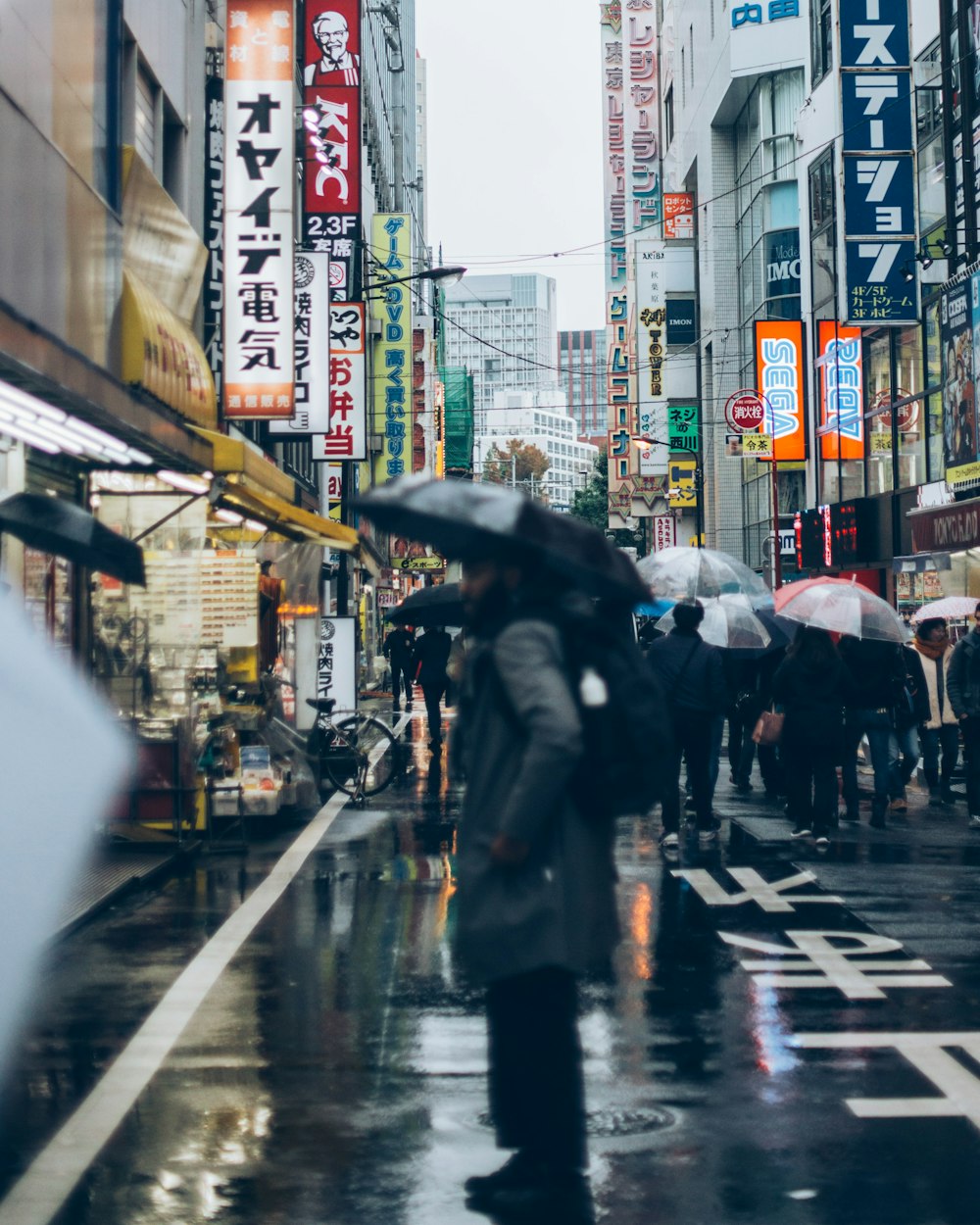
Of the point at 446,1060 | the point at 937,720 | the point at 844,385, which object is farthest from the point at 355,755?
the point at 844,385

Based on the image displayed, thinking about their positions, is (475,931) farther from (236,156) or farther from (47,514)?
(236,156)

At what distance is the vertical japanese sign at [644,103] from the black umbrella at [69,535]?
69.4m

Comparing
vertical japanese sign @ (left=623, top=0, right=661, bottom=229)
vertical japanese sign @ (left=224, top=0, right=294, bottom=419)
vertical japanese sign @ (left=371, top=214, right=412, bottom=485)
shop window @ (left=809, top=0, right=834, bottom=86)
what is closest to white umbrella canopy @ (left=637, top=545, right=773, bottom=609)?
vertical japanese sign @ (left=224, top=0, right=294, bottom=419)

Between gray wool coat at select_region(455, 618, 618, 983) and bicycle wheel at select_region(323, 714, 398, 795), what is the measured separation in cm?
1135

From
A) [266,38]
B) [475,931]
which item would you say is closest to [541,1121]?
[475,931]

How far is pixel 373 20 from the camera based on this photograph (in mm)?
68562

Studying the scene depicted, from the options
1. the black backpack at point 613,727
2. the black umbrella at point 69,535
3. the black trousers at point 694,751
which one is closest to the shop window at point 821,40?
the black trousers at point 694,751

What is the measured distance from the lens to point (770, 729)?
12.9 meters

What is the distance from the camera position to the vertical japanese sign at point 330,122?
2708 cm

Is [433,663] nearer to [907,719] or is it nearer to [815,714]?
[907,719]

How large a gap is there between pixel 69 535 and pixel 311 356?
16.7 meters

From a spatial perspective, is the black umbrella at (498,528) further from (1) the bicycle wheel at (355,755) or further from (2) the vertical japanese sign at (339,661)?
(2) the vertical japanese sign at (339,661)

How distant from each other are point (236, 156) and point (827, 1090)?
52.3 feet

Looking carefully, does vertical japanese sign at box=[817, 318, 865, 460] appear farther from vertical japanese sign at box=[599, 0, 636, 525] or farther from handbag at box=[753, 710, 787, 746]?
vertical japanese sign at box=[599, 0, 636, 525]
